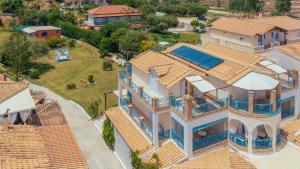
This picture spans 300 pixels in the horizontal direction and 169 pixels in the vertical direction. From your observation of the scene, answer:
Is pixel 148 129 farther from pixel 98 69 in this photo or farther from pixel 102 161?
pixel 98 69

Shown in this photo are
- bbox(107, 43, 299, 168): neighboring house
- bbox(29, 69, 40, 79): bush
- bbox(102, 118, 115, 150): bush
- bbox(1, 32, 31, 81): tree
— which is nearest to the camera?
bbox(107, 43, 299, 168): neighboring house

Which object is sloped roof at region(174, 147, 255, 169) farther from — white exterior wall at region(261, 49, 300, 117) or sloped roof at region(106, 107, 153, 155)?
white exterior wall at region(261, 49, 300, 117)

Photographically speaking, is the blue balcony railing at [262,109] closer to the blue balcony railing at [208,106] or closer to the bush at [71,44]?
the blue balcony railing at [208,106]

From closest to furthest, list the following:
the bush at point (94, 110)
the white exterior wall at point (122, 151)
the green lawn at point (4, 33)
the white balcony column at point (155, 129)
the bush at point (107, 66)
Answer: the white balcony column at point (155, 129) → the white exterior wall at point (122, 151) → the bush at point (94, 110) → the bush at point (107, 66) → the green lawn at point (4, 33)

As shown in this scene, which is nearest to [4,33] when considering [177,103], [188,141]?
[177,103]

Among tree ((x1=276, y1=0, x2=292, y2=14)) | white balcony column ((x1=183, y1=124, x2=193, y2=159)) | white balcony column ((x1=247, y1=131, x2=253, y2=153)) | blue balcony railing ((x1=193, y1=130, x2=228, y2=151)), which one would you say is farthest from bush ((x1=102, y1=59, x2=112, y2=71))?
tree ((x1=276, y1=0, x2=292, y2=14))

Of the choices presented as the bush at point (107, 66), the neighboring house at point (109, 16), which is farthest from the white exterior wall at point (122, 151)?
the neighboring house at point (109, 16)
